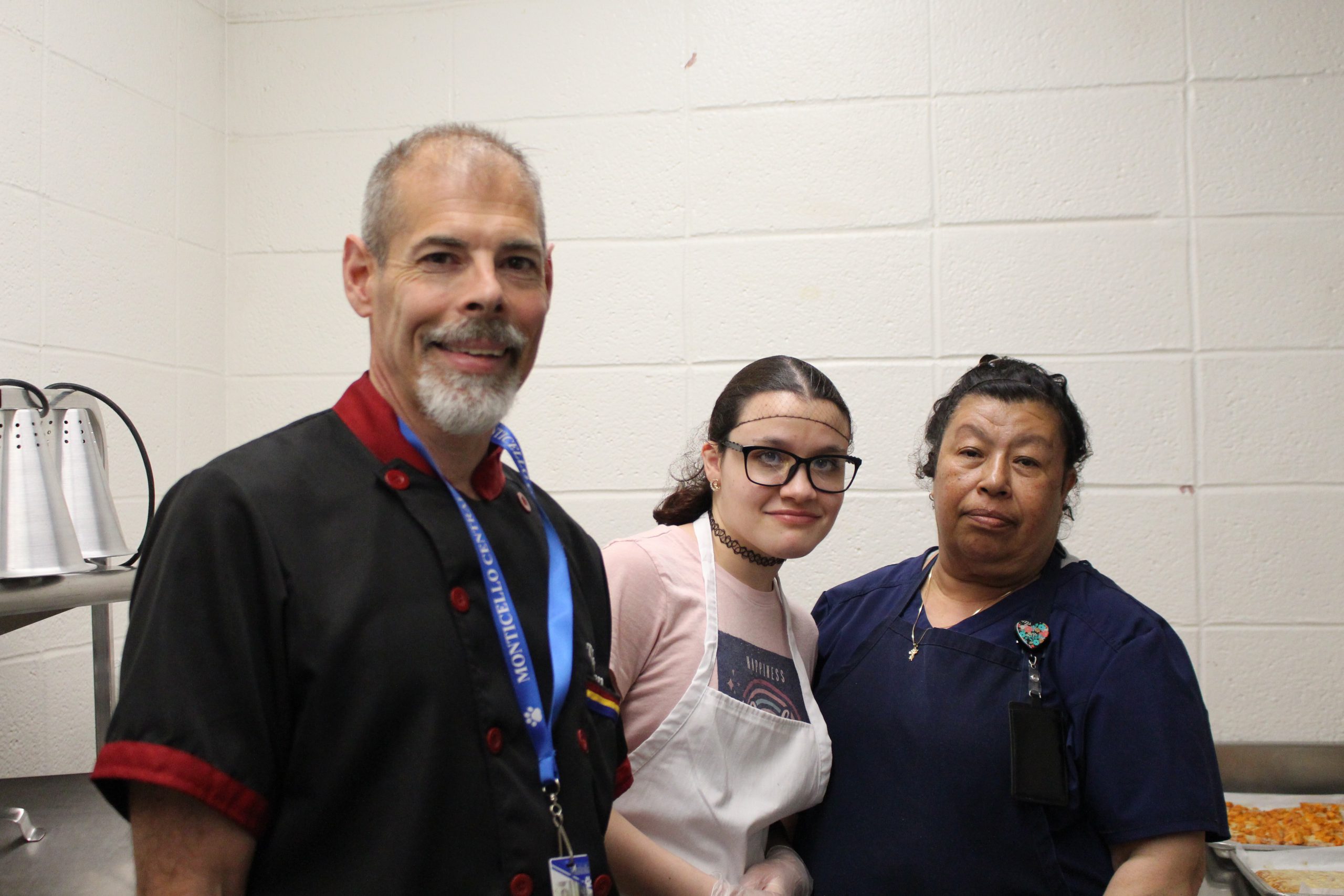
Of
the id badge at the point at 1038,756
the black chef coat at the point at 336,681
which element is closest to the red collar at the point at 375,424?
the black chef coat at the point at 336,681

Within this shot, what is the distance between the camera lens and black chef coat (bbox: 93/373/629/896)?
859mm

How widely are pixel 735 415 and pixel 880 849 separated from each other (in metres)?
0.74

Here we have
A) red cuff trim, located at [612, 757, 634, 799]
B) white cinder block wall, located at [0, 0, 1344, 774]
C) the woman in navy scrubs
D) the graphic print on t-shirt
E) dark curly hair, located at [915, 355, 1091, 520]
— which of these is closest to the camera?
red cuff trim, located at [612, 757, 634, 799]

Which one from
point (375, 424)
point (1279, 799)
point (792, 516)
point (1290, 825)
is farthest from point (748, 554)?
point (1279, 799)

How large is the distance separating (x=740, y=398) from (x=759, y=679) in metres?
0.48

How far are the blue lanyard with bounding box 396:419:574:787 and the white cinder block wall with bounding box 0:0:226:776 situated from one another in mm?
1515

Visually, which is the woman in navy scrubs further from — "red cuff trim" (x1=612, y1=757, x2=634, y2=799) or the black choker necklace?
"red cuff trim" (x1=612, y1=757, x2=634, y2=799)

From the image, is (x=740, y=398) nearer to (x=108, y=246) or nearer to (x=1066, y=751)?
(x=1066, y=751)

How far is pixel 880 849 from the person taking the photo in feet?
5.02

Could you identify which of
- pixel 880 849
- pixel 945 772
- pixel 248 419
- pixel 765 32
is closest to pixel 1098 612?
pixel 945 772

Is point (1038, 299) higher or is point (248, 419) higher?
point (1038, 299)

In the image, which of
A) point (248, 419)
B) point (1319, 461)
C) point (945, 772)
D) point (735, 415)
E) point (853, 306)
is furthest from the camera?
point (248, 419)

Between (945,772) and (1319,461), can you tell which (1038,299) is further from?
(945,772)

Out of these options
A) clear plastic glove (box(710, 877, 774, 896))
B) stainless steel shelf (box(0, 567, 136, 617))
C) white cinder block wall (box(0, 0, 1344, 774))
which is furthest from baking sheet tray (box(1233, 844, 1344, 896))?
stainless steel shelf (box(0, 567, 136, 617))
